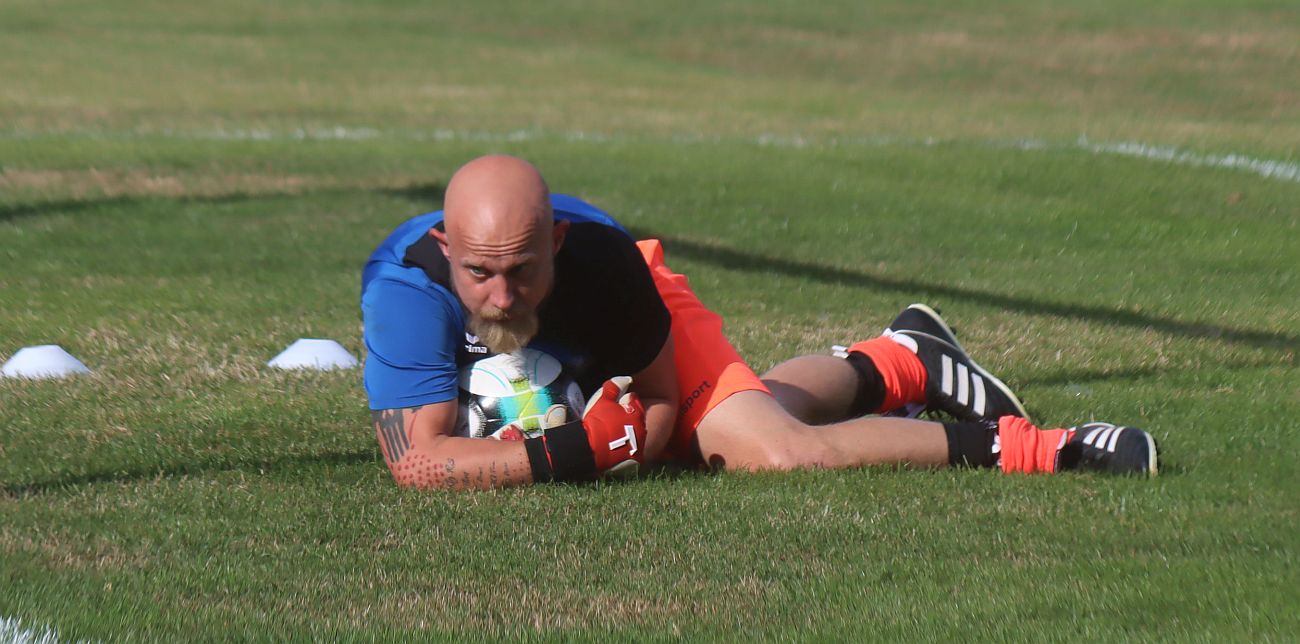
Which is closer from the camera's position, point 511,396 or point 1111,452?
point 1111,452

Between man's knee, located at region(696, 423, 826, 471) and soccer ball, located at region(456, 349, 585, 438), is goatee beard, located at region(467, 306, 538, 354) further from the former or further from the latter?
man's knee, located at region(696, 423, 826, 471)

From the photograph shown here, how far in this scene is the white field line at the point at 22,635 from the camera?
3.65m

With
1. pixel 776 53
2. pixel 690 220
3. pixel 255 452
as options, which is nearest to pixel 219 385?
pixel 255 452

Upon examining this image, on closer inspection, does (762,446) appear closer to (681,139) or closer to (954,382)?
(954,382)

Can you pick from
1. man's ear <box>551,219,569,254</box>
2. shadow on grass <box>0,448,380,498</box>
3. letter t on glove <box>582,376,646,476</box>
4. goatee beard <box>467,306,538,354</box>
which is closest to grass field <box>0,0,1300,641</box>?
shadow on grass <box>0,448,380,498</box>

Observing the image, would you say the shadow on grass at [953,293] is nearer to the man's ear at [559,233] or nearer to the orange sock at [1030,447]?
the orange sock at [1030,447]

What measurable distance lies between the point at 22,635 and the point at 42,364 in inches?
142

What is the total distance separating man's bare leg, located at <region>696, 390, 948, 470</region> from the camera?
5.28 meters

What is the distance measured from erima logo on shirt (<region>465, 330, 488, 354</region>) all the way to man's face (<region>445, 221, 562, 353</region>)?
178 mm

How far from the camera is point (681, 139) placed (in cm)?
1533

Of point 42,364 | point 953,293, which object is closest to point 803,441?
point 42,364

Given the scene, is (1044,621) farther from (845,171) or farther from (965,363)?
(845,171)

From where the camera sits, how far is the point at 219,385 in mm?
6910

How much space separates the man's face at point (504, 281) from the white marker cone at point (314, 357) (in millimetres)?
2478
